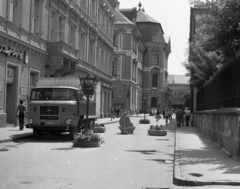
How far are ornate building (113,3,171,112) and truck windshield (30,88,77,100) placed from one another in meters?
44.1

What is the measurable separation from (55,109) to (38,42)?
33.8ft

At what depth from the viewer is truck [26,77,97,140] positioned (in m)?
15.8

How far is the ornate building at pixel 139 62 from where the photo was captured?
63781 mm

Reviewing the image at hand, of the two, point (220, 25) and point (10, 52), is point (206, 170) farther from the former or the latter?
point (10, 52)

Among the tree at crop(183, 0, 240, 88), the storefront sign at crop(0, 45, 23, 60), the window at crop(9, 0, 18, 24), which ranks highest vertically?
the window at crop(9, 0, 18, 24)

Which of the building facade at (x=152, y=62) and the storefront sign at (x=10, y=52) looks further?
the building facade at (x=152, y=62)

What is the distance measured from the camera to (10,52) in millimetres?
20875

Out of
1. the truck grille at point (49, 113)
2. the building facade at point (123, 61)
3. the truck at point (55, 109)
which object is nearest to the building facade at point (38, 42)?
the truck at point (55, 109)

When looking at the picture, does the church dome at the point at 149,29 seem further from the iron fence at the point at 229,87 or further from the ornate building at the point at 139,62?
the iron fence at the point at 229,87

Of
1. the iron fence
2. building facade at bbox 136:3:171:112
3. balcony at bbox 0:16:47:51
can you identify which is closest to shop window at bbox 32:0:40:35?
balcony at bbox 0:16:47:51

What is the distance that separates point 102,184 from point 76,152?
4.86 meters

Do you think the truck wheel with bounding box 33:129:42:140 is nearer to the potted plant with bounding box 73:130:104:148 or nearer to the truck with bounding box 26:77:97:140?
the truck with bounding box 26:77:97:140

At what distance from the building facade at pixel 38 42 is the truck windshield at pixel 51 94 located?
633 mm

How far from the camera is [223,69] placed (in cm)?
1451
